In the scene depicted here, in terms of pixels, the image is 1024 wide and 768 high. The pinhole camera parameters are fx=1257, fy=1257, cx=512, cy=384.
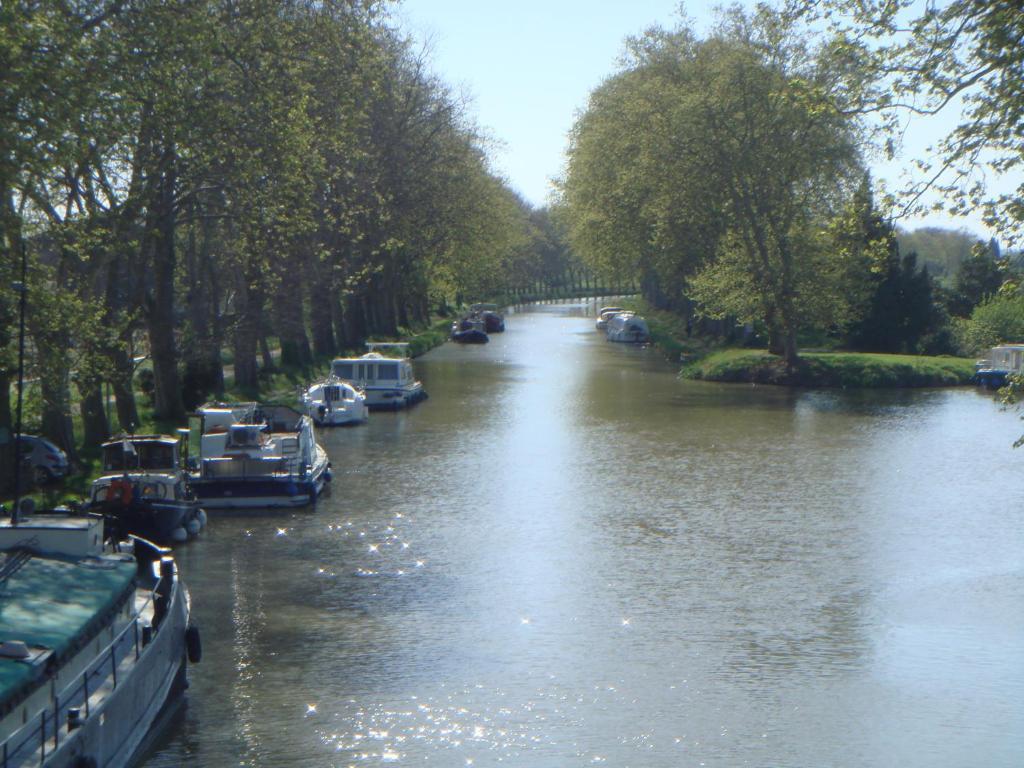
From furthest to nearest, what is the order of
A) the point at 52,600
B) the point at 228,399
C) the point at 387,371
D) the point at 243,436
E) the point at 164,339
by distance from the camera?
1. the point at 387,371
2. the point at 228,399
3. the point at 164,339
4. the point at 243,436
5. the point at 52,600

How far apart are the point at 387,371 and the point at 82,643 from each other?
36148 millimetres

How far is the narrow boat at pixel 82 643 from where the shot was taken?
1238 cm

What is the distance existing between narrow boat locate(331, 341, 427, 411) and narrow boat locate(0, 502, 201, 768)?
2990 centimetres

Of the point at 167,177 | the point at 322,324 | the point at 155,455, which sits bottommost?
the point at 155,455

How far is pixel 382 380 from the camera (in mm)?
50000

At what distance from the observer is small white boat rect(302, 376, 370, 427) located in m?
44.2

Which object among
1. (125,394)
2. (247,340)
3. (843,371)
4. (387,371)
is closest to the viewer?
(125,394)

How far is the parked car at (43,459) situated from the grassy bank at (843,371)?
37.5 meters

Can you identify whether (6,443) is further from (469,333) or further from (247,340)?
(469,333)

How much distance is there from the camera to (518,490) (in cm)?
3244

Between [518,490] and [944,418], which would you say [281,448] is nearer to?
[518,490]

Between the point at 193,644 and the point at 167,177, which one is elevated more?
the point at 167,177

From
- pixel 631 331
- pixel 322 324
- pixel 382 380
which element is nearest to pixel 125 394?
pixel 382 380

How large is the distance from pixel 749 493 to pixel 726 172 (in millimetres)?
29079
